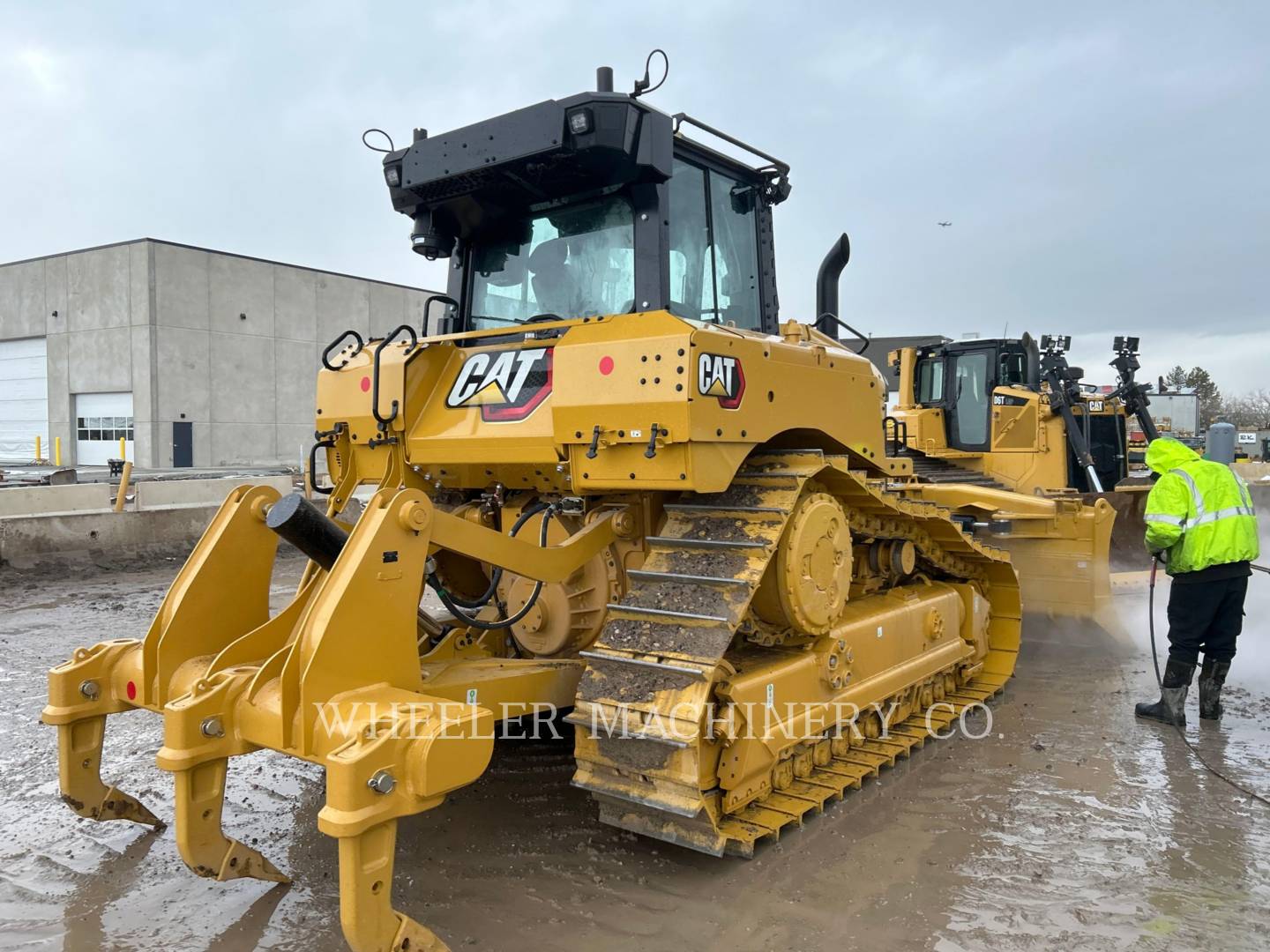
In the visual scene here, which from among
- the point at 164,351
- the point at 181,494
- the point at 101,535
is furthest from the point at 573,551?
the point at 164,351

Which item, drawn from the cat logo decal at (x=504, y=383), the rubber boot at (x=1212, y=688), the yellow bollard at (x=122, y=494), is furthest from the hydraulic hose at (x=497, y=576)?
the yellow bollard at (x=122, y=494)

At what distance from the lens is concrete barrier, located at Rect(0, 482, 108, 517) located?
1174 cm

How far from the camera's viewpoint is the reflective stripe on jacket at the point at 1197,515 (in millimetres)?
5582

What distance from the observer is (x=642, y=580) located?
12.8 feet

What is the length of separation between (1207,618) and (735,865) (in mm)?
3647

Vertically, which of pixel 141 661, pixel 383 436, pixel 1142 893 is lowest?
pixel 1142 893

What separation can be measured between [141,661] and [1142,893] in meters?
3.97

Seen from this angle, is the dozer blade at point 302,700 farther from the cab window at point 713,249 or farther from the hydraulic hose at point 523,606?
the cab window at point 713,249

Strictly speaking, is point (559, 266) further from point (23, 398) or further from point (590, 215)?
point (23, 398)

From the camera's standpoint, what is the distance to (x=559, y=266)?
4730mm

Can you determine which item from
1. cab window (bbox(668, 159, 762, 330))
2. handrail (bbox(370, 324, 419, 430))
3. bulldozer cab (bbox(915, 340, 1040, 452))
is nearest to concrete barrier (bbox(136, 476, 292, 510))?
bulldozer cab (bbox(915, 340, 1040, 452))

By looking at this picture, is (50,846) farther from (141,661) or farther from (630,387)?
(630,387)

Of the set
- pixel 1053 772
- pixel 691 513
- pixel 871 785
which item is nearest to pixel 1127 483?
pixel 1053 772

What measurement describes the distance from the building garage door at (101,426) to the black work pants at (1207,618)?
30496 millimetres
